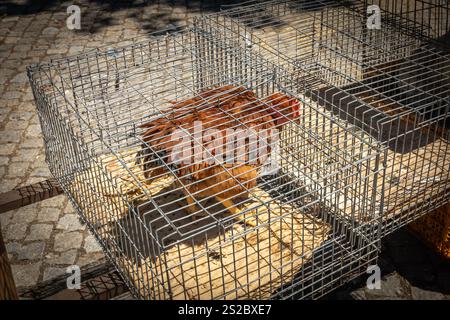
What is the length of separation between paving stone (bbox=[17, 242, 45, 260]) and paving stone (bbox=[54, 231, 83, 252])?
0.14m

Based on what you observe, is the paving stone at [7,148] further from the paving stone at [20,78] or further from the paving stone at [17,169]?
the paving stone at [20,78]

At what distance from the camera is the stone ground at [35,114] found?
522 centimetres

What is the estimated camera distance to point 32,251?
533 cm

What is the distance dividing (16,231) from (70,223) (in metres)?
0.53

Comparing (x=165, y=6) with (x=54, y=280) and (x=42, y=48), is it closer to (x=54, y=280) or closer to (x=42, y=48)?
(x=42, y=48)

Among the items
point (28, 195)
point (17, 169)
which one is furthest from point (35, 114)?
point (28, 195)

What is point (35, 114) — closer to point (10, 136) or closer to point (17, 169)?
point (10, 136)

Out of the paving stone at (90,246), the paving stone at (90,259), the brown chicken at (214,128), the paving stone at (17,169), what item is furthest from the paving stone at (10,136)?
the brown chicken at (214,128)

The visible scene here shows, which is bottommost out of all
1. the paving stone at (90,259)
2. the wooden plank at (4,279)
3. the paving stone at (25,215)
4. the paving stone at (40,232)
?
the paving stone at (90,259)

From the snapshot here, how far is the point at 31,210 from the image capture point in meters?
5.86

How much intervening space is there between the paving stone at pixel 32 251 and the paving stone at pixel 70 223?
29 cm

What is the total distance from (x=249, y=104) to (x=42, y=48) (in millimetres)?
6005

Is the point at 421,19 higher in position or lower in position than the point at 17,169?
higher
